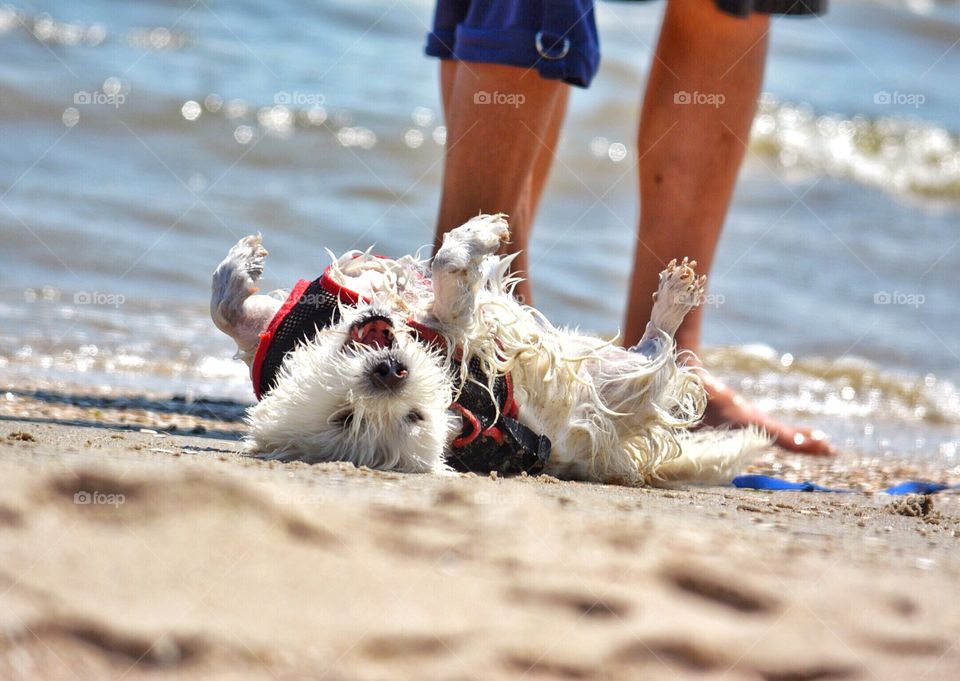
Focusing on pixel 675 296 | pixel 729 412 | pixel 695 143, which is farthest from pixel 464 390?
pixel 695 143

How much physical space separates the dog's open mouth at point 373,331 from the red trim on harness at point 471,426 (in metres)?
0.24

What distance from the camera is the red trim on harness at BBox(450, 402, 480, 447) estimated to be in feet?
9.27

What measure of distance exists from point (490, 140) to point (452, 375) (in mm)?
905

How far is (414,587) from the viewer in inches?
73.3

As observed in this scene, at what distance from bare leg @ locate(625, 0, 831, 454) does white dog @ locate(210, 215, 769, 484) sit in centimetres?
73

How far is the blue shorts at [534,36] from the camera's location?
3379 millimetres

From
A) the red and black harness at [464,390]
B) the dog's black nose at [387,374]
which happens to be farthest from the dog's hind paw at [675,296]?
the dog's black nose at [387,374]

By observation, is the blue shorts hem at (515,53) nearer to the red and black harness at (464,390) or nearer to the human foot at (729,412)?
the red and black harness at (464,390)

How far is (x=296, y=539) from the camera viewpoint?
1936 millimetres

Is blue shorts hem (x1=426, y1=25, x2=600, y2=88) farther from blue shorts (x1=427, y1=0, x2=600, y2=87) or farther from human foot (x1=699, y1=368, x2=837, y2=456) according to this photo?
human foot (x1=699, y1=368, x2=837, y2=456)

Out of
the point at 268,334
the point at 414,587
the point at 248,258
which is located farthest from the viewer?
the point at 248,258

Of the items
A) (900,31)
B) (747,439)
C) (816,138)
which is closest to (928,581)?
(747,439)

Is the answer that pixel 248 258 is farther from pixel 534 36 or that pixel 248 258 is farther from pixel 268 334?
pixel 534 36

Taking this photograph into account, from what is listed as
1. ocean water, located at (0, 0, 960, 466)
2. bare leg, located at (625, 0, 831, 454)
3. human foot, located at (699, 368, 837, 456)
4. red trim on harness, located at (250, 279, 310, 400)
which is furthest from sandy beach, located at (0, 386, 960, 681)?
ocean water, located at (0, 0, 960, 466)
